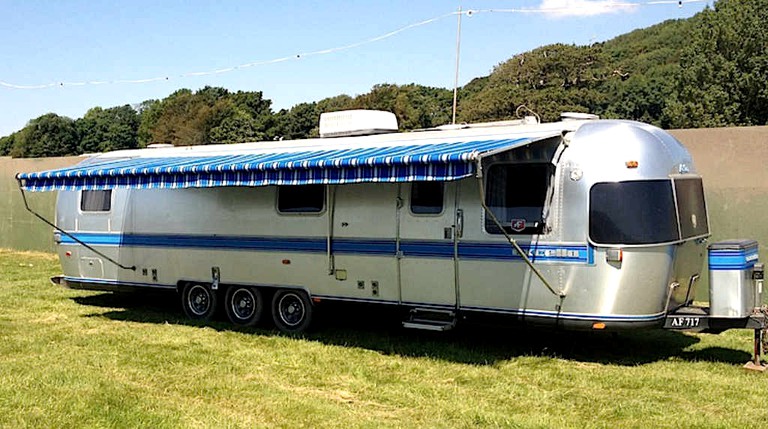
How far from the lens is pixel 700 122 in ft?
155

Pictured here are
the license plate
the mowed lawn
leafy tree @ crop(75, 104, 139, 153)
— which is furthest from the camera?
leafy tree @ crop(75, 104, 139, 153)

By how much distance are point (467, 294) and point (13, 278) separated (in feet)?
36.3

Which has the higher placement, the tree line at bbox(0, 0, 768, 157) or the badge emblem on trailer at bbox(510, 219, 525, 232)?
→ the tree line at bbox(0, 0, 768, 157)

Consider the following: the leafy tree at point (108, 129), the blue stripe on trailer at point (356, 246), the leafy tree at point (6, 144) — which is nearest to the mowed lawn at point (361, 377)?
the blue stripe on trailer at point (356, 246)

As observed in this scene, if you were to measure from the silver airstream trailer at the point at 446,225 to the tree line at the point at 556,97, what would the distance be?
2943cm

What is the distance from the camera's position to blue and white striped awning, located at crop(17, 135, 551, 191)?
808 centimetres

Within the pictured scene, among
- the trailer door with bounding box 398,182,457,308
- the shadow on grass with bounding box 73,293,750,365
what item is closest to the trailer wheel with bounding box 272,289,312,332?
the shadow on grass with bounding box 73,293,750,365

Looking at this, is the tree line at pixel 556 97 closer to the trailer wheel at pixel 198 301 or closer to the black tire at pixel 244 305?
the trailer wheel at pixel 198 301

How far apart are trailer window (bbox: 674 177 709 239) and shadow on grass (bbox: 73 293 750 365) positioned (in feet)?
4.79

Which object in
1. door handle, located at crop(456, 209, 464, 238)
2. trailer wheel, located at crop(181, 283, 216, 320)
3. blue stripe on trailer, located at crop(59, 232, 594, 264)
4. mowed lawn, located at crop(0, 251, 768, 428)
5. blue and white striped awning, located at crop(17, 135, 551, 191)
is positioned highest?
blue and white striped awning, located at crop(17, 135, 551, 191)

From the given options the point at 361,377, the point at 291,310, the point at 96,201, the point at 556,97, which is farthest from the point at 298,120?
the point at 361,377

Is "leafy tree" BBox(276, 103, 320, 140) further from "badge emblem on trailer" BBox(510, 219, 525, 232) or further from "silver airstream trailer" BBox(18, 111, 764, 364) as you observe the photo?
"badge emblem on trailer" BBox(510, 219, 525, 232)

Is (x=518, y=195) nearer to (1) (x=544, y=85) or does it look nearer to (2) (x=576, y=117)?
(2) (x=576, y=117)

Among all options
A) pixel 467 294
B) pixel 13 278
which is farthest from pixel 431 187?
pixel 13 278
